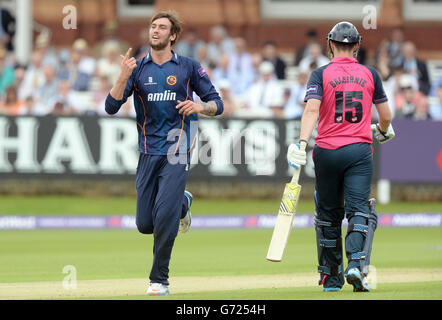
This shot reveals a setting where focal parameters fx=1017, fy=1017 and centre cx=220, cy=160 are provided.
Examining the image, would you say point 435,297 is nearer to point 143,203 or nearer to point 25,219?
point 143,203

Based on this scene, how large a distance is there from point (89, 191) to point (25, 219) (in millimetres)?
1838

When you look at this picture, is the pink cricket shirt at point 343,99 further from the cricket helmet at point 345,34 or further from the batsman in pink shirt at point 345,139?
the cricket helmet at point 345,34

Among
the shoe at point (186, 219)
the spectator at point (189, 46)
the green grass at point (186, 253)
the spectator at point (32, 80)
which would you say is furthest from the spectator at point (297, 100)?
the shoe at point (186, 219)

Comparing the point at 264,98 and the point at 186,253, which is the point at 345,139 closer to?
the point at 186,253

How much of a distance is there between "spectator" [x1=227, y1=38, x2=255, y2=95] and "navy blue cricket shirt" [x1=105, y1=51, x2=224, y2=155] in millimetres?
10245

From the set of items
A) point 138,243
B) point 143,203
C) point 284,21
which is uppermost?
point 284,21

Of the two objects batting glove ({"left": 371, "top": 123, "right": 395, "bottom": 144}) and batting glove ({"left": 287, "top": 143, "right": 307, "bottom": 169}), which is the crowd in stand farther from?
batting glove ({"left": 287, "top": 143, "right": 307, "bottom": 169})

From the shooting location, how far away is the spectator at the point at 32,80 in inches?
727

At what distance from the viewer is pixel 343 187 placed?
8297 millimetres

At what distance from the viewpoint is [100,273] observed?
410 inches

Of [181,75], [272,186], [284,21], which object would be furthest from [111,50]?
[181,75]

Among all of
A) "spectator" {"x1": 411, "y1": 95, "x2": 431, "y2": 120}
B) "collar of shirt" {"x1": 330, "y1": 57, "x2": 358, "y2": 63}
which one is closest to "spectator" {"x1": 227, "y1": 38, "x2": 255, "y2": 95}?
"spectator" {"x1": 411, "y1": 95, "x2": 431, "y2": 120}

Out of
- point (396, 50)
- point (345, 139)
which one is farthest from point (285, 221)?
point (396, 50)

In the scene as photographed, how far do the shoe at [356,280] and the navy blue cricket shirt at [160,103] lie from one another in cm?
169
